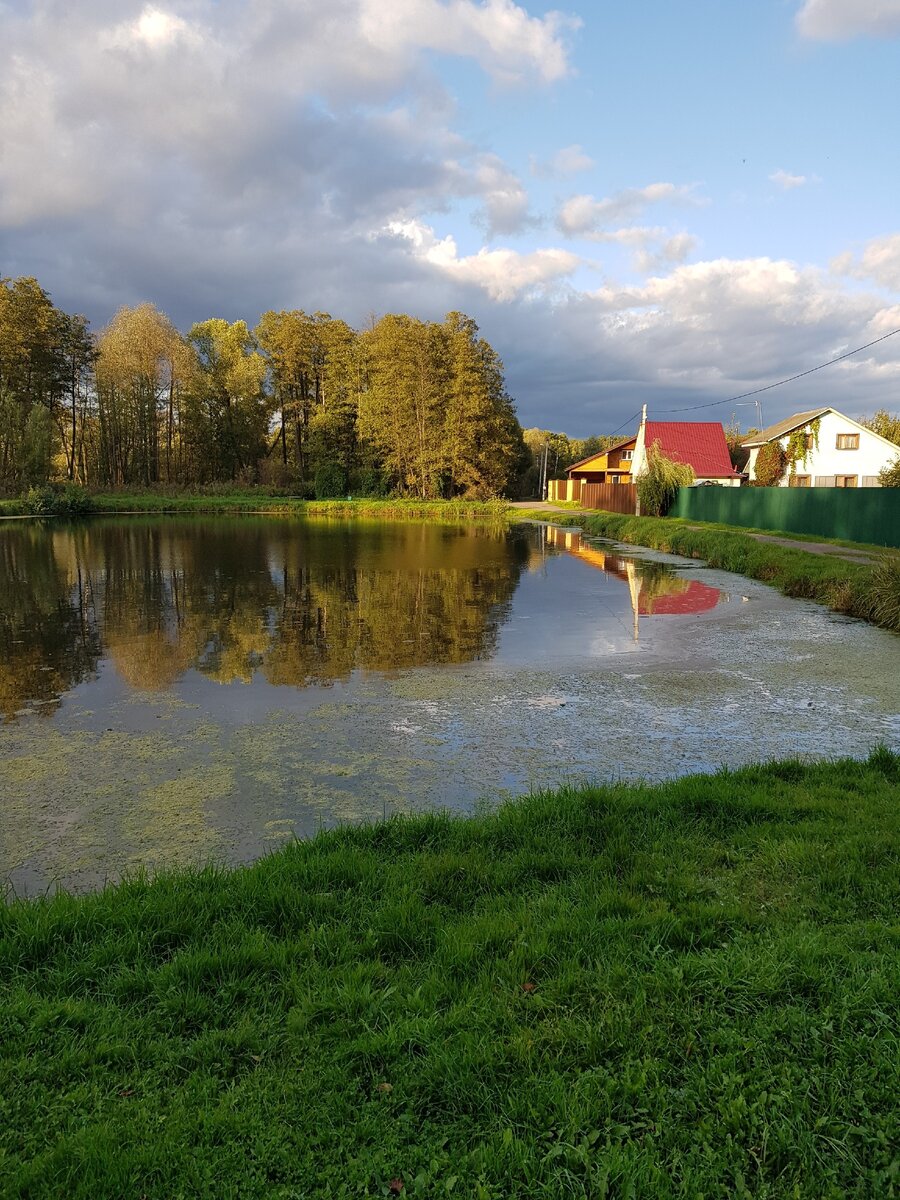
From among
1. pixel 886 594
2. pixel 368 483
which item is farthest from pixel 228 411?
pixel 886 594

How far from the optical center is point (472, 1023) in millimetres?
2594

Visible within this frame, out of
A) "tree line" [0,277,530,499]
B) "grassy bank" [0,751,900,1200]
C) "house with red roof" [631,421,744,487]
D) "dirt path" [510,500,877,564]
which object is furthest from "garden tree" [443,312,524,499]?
"grassy bank" [0,751,900,1200]

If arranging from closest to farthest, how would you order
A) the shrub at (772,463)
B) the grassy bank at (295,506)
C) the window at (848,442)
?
the shrub at (772,463) → the window at (848,442) → the grassy bank at (295,506)

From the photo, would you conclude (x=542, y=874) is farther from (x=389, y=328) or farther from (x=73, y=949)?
(x=389, y=328)

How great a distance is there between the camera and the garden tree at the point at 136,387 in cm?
5375

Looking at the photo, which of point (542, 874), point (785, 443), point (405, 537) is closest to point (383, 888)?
point (542, 874)

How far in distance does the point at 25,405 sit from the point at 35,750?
53457 mm

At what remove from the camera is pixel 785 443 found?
41.8 m

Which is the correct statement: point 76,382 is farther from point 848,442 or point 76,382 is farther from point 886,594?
point 886,594

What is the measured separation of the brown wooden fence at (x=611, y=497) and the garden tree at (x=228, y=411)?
26.1 m

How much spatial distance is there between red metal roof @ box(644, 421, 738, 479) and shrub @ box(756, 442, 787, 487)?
5.93 metres

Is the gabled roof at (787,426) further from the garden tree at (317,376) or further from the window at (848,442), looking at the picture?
the garden tree at (317,376)

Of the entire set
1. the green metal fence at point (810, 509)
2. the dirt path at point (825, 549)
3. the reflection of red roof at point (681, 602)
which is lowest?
the reflection of red roof at point (681, 602)

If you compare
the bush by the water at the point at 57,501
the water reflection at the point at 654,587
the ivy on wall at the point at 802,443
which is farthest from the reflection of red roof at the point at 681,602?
the bush by the water at the point at 57,501
